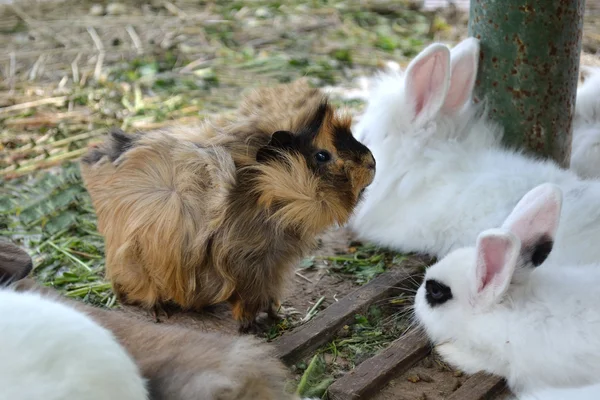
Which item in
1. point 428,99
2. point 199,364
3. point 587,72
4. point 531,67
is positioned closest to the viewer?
point 199,364

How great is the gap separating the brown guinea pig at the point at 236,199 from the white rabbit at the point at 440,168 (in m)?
0.71

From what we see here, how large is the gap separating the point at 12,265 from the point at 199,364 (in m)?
0.62

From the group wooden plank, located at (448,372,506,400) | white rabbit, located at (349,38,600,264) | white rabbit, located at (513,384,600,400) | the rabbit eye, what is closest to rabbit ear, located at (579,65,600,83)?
white rabbit, located at (349,38,600,264)

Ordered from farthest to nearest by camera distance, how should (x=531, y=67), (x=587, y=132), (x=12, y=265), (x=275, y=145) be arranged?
(x=587, y=132) < (x=531, y=67) < (x=275, y=145) < (x=12, y=265)

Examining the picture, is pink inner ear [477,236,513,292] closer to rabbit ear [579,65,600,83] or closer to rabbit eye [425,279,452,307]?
rabbit eye [425,279,452,307]

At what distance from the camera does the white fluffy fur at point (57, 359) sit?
1491 millimetres

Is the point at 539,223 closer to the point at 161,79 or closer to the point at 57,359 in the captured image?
the point at 57,359

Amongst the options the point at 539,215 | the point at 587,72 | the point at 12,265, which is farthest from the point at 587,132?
the point at 12,265

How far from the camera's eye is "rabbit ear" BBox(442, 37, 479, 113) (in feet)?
10.9

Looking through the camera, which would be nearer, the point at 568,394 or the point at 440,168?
the point at 568,394

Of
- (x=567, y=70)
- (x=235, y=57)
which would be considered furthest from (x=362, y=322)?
(x=235, y=57)

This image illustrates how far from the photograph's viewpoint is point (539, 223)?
2545 mm

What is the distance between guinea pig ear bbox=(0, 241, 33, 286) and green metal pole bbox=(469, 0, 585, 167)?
2.08 m

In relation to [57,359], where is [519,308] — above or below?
below
